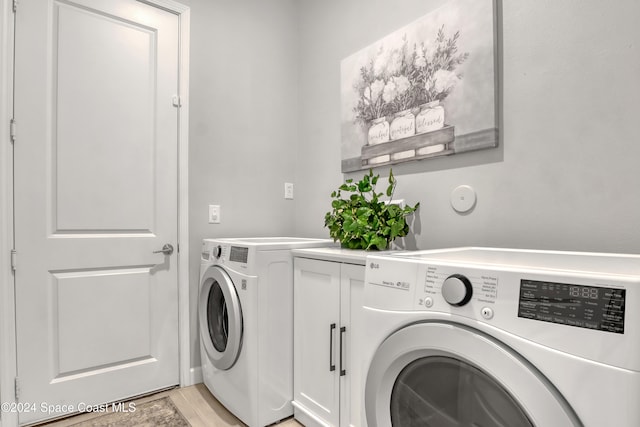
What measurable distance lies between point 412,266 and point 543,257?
18.8 inches

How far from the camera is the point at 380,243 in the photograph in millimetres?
1554

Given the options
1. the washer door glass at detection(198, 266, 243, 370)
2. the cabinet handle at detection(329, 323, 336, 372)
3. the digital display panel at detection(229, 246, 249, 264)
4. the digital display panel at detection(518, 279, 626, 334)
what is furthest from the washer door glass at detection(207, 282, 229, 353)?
the digital display panel at detection(518, 279, 626, 334)

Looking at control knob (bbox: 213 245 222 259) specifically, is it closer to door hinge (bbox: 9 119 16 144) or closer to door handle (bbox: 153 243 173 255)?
door handle (bbox: 153 243 173 255)

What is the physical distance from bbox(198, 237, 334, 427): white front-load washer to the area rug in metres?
0.25

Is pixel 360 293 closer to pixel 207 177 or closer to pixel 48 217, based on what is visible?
pixel 207 177

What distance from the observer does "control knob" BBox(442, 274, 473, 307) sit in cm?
76

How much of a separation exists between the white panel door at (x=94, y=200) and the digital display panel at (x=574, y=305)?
1898mm

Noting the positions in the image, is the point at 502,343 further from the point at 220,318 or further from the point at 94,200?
the point at 94,200

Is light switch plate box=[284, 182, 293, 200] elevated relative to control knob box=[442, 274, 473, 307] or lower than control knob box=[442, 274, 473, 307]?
elevated

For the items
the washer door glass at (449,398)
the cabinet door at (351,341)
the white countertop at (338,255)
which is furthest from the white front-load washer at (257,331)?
the washer door glass at (449,398)

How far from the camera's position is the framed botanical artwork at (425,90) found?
143cm

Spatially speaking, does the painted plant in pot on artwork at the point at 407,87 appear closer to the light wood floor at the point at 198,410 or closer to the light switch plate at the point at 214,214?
the light switch plate at the point at 214,214

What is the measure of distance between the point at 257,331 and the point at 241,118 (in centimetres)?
142

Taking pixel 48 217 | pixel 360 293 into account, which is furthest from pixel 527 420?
pixel 48 217
